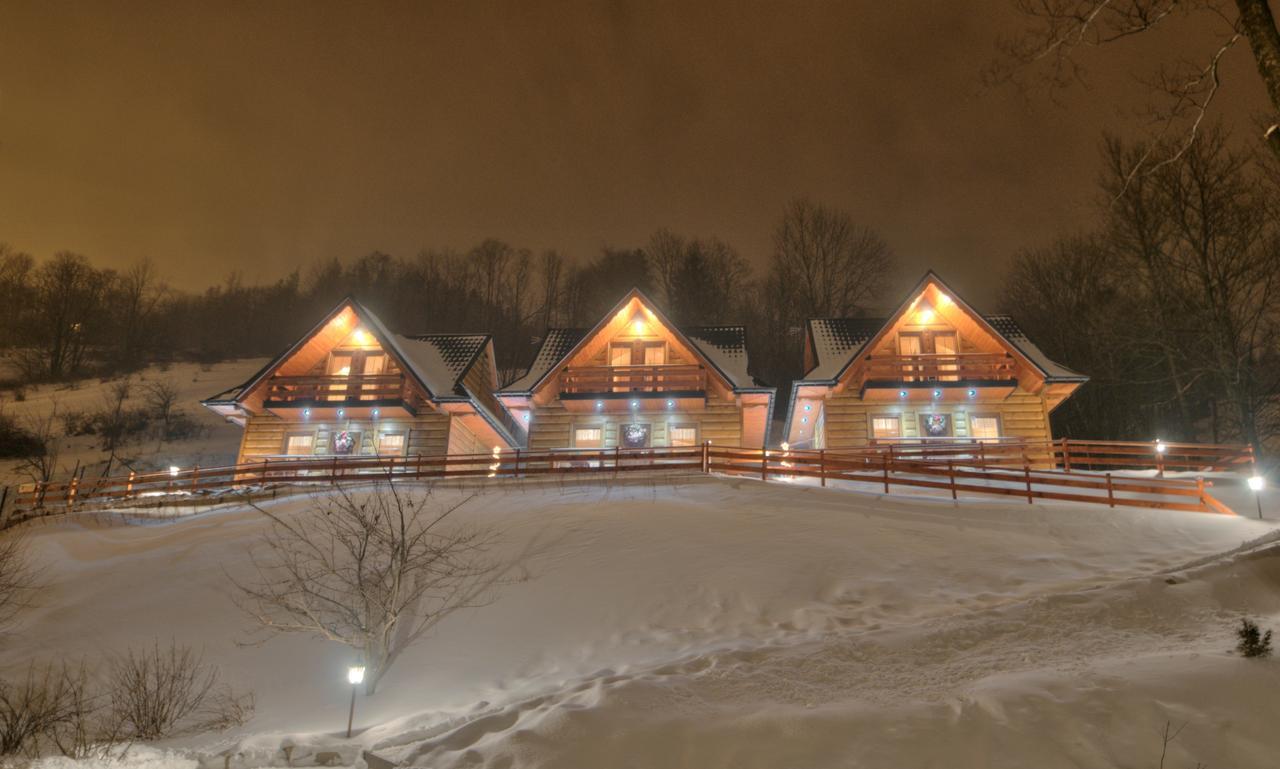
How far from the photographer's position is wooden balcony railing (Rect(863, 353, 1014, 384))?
85.0 feet

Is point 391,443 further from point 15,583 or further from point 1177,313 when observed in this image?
point 1177,313

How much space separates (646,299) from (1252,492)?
1885cm

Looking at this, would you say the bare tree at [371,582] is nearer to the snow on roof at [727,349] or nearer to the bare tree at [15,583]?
the bare tree at [15,583]

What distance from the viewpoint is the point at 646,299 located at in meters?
27.3

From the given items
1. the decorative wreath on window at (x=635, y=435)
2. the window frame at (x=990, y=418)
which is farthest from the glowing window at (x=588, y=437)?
the window frame at (x=990, y=418)

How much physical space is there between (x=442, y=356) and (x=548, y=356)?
5.34m

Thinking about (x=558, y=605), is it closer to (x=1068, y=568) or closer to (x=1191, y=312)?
(x=1068, y=568)

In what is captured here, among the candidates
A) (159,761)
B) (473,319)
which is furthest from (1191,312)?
(473,319)

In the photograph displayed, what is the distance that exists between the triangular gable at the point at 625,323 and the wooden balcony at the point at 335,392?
5.29 metres

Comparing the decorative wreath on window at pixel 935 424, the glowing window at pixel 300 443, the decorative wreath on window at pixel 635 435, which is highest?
the decorative wreath on window at pixel 935 424

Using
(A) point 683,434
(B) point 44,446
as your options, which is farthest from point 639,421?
(B) point 44,446

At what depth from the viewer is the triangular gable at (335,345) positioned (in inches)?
1049

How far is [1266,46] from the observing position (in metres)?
7.18

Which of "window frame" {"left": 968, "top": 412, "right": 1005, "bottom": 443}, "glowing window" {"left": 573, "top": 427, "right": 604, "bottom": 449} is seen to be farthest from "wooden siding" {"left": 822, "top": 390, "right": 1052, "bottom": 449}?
"glowing window" {"left": 573, "top": 427, "right": 604, "bottom": 449}
